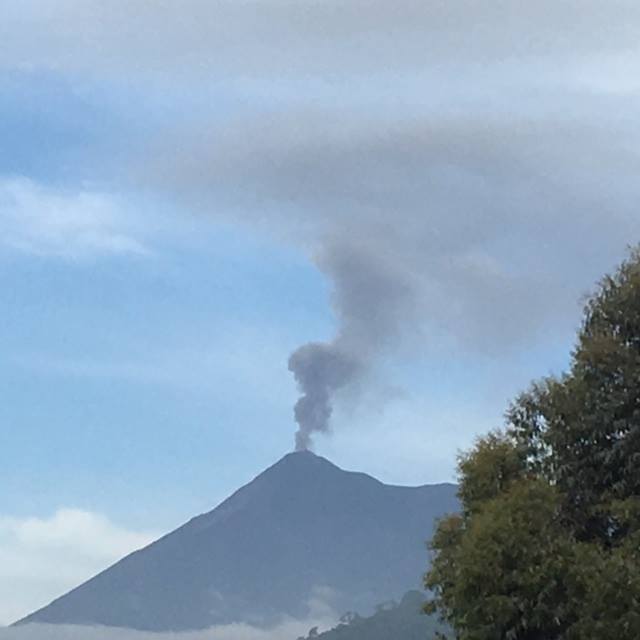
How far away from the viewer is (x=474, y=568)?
22.2 metres

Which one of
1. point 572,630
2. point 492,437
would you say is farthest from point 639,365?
point 572,630

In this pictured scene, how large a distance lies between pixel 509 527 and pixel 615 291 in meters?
4.68

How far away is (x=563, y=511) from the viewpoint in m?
23.7

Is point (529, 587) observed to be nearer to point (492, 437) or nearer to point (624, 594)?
point (624, 594)

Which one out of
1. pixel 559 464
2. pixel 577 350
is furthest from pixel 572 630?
pixel 577 350

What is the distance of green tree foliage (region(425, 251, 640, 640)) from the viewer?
72.1 ft

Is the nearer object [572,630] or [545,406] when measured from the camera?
[572,630]

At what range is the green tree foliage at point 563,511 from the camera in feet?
72.1

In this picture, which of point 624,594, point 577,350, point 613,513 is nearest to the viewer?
point 624,594

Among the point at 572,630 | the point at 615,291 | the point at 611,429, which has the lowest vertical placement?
the point at 572,630

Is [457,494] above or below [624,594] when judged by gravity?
above

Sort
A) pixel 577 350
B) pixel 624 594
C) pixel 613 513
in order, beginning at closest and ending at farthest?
pixel 624 594, pixel 613 513, pixel 577 350

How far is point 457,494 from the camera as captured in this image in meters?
25.1

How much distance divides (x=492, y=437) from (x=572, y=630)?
4.04 m
